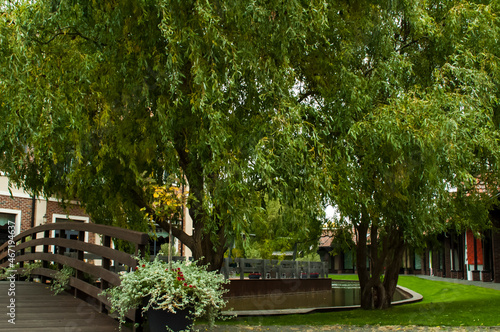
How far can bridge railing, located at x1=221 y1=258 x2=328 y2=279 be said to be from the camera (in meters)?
22.3

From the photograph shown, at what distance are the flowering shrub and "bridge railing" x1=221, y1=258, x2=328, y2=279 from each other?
1324 cm

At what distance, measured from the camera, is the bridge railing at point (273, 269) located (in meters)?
22.3

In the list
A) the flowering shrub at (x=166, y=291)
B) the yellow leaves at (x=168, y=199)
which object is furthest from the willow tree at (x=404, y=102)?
the flowering shrub at (x=166, y=291)

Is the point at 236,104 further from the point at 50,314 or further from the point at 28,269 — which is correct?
the point at 28,269

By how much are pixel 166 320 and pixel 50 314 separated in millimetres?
2281

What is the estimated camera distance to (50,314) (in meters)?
7.67

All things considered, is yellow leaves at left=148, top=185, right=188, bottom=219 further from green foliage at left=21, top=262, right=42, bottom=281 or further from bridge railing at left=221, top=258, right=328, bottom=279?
Answer: bridge railing at left=221, top=258, right=328, bottom=279

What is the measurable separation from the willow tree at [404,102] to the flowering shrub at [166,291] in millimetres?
3203

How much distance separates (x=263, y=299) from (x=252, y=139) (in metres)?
15.2

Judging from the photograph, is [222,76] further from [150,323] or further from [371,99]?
[150,323]

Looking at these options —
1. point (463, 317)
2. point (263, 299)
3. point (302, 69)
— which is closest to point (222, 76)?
point (302, 69)

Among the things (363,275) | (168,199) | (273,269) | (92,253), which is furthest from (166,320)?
(273,269)

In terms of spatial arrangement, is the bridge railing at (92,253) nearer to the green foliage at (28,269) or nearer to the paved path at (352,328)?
the green foliage at (28,269)

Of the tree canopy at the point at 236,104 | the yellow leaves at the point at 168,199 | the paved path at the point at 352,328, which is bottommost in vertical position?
the paved path at the point at 352,328
